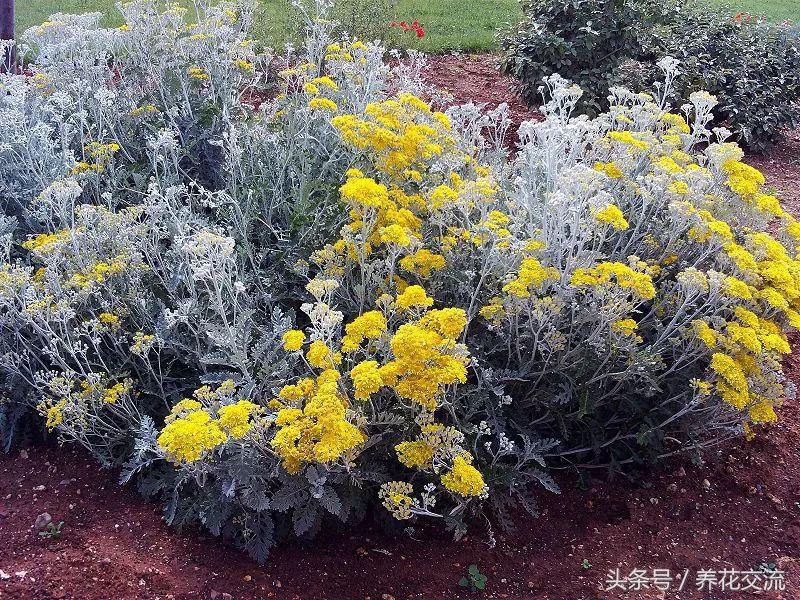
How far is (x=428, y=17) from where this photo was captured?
34.2ft

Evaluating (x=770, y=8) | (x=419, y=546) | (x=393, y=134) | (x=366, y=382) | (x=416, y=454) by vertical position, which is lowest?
(x=419, y=546)

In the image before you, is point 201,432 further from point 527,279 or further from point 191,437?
point 527,279

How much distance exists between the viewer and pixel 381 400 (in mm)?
3006

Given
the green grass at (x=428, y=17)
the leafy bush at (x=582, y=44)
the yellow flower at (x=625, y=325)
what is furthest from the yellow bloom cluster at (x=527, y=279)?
the green grass at (x=428, y=17)

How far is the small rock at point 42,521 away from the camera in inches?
119

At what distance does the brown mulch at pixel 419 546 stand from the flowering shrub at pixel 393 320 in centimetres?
13

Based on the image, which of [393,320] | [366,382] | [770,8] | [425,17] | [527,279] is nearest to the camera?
[366,382]

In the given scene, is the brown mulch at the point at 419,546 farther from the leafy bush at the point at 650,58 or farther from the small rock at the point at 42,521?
the leafy bush at the point at 650,58

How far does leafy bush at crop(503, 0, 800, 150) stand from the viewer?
6793 millimetres

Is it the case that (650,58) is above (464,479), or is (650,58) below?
above

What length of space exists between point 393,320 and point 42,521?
1.72 m

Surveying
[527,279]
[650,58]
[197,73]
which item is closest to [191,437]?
[527,279]

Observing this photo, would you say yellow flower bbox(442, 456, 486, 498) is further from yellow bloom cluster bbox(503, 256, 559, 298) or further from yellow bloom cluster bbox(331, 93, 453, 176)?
yellow bloom cluster bbox(331, 93, 453, 176)

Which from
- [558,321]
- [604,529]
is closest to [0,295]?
[558,321]
